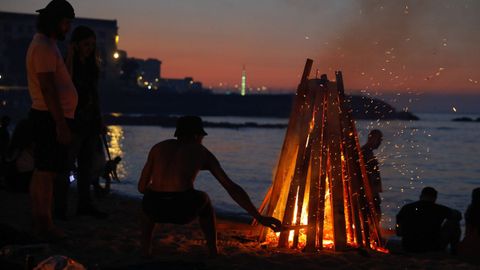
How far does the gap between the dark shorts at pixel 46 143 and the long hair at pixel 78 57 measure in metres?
1.35

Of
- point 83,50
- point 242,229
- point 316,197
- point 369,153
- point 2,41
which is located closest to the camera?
point 316,197

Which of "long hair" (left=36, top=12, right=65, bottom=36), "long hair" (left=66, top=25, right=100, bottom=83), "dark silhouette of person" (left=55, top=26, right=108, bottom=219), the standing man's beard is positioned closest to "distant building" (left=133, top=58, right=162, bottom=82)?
"dark silhouette of person" (left=55, top=26, right=108, bottom=219)

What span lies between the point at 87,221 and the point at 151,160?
Result: 7.06 ft

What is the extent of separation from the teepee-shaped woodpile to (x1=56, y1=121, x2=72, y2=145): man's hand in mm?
2187

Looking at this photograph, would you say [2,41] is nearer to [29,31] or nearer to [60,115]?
[29,31]

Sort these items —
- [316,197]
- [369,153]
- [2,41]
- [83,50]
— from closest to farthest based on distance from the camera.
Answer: [316,197] → [83,50] → [369,153] → [2,41]

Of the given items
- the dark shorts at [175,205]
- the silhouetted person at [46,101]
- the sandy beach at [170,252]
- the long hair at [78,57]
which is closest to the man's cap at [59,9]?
the silhouetted person at [46,101]

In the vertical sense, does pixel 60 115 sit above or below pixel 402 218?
above

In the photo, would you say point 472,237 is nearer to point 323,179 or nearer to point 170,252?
point 323,179

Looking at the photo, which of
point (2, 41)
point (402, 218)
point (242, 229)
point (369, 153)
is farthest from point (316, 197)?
point (2, 41)

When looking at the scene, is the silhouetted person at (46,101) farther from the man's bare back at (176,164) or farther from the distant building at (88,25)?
the distant building at (88,25)

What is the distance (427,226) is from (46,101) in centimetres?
399

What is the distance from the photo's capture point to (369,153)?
27.8ft

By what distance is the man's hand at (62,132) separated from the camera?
17.4 feet
